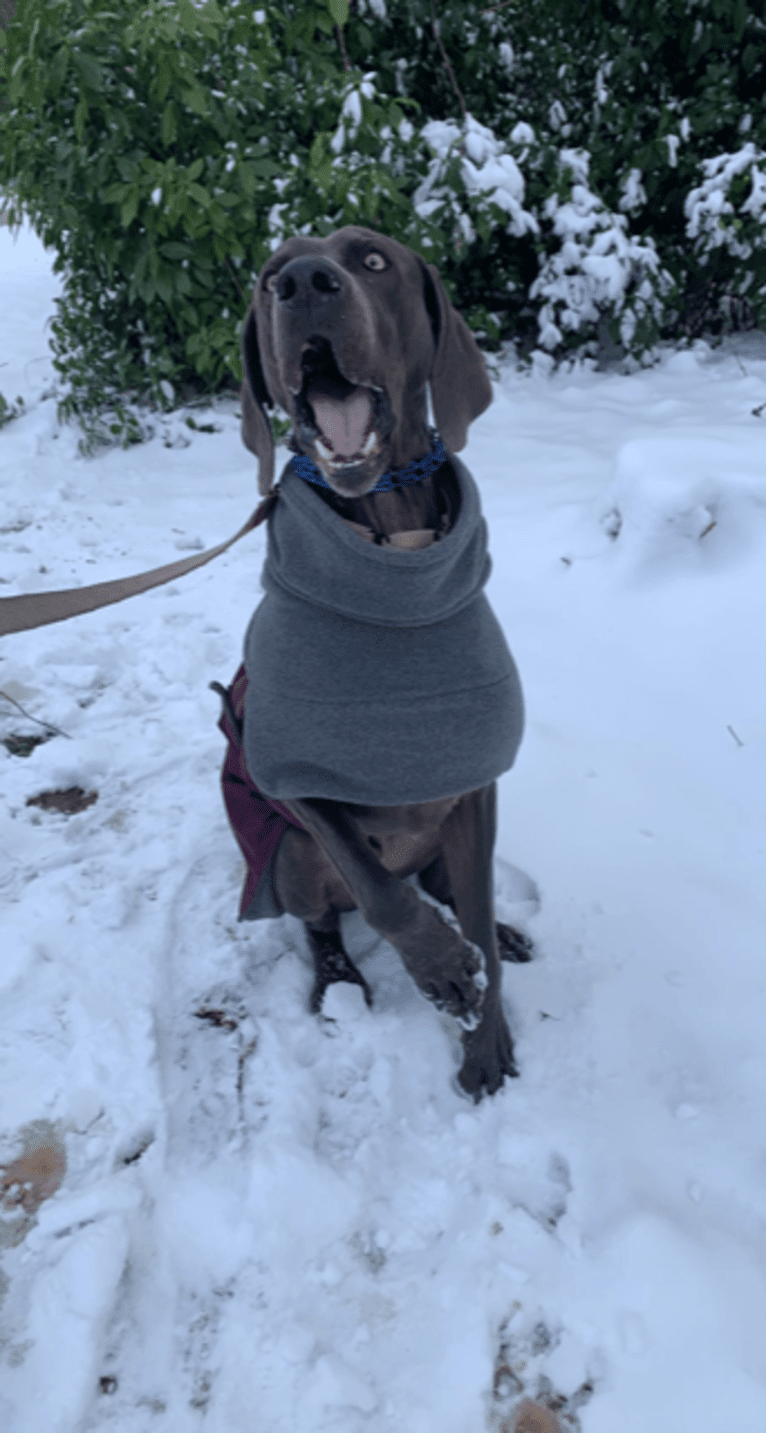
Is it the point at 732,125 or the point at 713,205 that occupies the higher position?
the point at 732,125

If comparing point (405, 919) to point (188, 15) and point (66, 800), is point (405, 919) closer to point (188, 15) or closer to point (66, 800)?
point (66, 800)

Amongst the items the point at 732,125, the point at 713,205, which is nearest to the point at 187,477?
the point at 713,205

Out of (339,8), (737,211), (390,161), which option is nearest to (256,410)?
(339,8)

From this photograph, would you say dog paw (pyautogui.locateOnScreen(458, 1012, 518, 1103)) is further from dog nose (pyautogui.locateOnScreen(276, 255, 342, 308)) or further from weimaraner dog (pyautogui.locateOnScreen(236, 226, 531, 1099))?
dog nose (pyautogui.locateOnScreen(276, 255, 342, 308))

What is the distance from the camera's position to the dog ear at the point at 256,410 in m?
1.53

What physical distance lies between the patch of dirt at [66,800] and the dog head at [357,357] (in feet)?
3.80

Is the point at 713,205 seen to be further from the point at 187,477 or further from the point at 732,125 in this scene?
the point at 187,477

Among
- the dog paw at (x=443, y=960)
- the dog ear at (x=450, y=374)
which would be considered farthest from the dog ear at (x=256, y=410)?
the dog paw at (x=443, y=960)

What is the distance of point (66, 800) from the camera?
7.69 ft

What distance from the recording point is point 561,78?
4668 millimetres

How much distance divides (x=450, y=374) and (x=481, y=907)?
3.03 feet

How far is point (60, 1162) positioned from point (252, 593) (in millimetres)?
2260

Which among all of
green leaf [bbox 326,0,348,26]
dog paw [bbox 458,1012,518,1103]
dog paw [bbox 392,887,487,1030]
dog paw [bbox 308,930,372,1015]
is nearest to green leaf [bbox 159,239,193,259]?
green leaf [bbox 326,0,348,26]

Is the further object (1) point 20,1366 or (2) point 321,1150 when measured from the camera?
(2) point 321,1150
